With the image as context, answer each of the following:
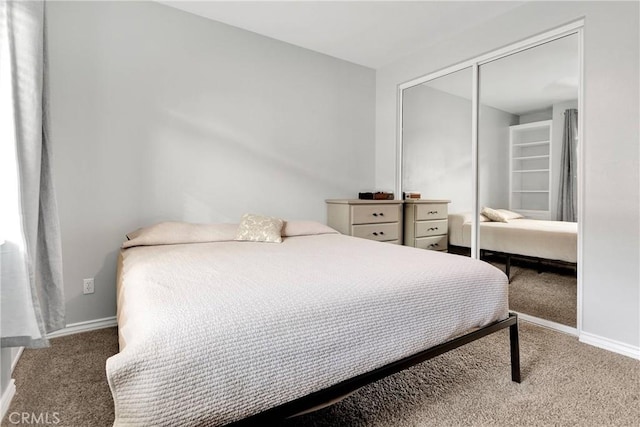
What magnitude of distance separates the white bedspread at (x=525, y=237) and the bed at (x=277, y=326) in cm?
116

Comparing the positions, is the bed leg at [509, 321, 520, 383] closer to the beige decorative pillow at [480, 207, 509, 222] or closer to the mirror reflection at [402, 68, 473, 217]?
the beige decorative pillow at [480, 207, 509, 222]

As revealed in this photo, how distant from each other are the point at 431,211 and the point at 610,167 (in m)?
1.59

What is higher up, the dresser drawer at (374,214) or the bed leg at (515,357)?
the dresser drawer at (374,214)

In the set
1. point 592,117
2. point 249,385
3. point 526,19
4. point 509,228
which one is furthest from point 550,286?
point 249,385

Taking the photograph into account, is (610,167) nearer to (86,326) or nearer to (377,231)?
(377,231)

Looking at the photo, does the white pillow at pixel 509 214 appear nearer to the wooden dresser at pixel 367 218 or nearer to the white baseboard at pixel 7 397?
the wooden dresser at pixel 367 218

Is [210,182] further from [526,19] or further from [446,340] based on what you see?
[526,19]

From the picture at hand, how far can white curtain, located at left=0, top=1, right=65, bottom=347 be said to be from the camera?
1318 millimetres

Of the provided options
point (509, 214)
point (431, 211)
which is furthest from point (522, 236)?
point (431, 211)

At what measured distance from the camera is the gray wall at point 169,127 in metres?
2.47

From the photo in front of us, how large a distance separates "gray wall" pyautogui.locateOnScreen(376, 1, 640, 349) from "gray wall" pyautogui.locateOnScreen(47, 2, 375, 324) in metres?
2.30

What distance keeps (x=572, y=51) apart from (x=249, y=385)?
3.11 m
